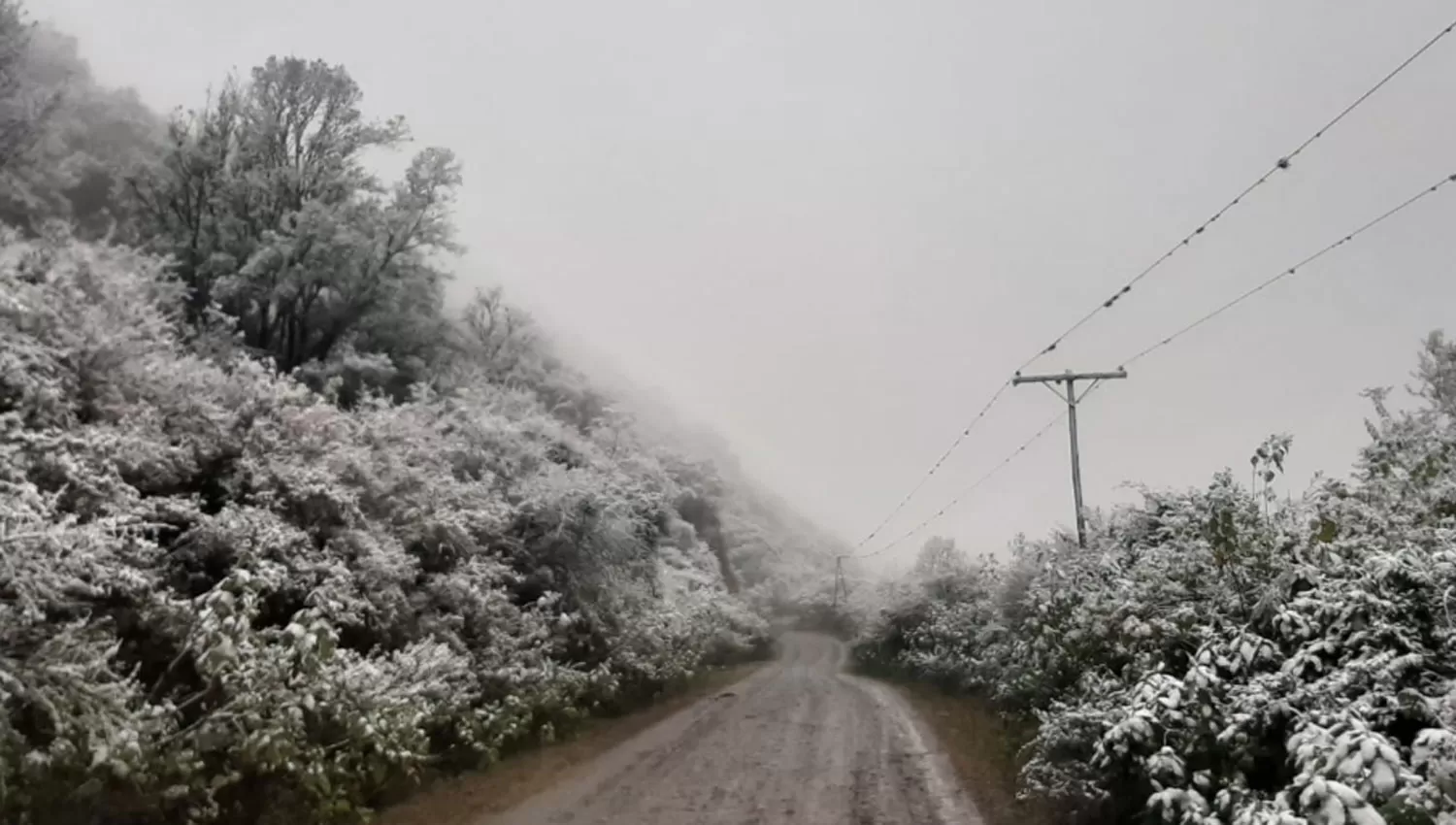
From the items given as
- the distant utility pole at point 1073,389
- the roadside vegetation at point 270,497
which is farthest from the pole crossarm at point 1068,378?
the roadside vegetation at point 270,497

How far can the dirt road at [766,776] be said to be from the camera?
34.1 feet

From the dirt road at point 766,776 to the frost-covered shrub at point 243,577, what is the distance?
5.99ft

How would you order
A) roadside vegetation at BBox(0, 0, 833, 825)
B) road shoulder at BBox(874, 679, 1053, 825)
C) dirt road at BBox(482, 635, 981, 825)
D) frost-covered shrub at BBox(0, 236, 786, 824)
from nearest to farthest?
1. frost-covered shrub at BBox(0, 236, 786, 824)
2. roadside vegetation at BBox(0, 0, 833, 825)
3. dirt road at BBox(482, 635, 981, 825)
4. road shoulder at BBox(874, 679, 1053, 825)

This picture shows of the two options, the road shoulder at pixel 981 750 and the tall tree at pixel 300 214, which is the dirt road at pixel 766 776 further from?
the tall tree at pixel 300 214

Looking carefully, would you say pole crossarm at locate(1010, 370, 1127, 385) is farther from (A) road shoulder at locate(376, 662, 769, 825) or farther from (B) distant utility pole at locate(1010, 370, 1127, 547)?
(A) road shoulder at locate(376, 662, 769, 825)

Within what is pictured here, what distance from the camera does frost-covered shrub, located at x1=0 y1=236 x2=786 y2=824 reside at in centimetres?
653

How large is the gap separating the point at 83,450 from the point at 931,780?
1197cm

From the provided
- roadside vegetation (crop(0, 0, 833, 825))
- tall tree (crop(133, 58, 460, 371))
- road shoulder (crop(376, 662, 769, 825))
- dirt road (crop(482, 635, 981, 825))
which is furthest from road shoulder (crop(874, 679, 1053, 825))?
tall tree (crop(133, 58, 460, 371))

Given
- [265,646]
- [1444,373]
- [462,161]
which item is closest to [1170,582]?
[265,646]

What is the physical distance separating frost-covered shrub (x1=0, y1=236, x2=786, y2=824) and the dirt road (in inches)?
71.9

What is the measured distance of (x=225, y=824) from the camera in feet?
25.3

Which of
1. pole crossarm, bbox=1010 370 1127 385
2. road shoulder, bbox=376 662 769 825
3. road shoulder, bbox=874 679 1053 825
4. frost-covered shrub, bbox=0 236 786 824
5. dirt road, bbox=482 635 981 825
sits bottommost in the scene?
road shoulder, bbox=376 662 769 825

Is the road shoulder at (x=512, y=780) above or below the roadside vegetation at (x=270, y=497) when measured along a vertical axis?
below

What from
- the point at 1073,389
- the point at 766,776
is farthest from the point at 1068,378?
the point at 766,776
